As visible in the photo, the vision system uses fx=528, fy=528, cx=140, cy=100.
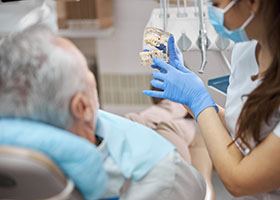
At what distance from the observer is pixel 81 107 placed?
1.13 meters

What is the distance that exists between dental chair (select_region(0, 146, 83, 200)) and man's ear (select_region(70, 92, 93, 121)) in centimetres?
14

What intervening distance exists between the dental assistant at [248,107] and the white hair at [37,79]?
0.44 m

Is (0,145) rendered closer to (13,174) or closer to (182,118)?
(13,174)

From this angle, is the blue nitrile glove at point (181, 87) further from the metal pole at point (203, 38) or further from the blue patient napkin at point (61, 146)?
the blue patient napkin at point (61, 146)

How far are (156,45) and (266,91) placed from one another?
1.54 ft

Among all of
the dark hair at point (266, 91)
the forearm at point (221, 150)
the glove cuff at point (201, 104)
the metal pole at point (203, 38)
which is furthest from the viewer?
the metal pole at point (203, 38)

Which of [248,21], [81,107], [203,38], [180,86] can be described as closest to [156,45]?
[180,86]

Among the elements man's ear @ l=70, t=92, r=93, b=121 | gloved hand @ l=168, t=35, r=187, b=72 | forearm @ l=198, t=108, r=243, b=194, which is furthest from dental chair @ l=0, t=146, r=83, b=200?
gloved hand @ l=168, t=35, r=187, b=72

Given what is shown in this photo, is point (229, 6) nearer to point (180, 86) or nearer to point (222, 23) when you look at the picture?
point (222, 23)

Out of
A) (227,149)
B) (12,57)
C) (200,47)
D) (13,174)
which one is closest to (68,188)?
(13,174)

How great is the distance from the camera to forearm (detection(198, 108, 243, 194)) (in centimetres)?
133

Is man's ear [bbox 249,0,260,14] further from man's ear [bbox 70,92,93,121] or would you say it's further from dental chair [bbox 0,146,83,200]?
dental chair [bbox 0,146,83,200]

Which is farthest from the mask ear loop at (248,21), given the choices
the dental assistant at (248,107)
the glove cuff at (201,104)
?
the glove cuff at (201,104)

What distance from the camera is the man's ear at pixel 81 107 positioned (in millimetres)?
1116
